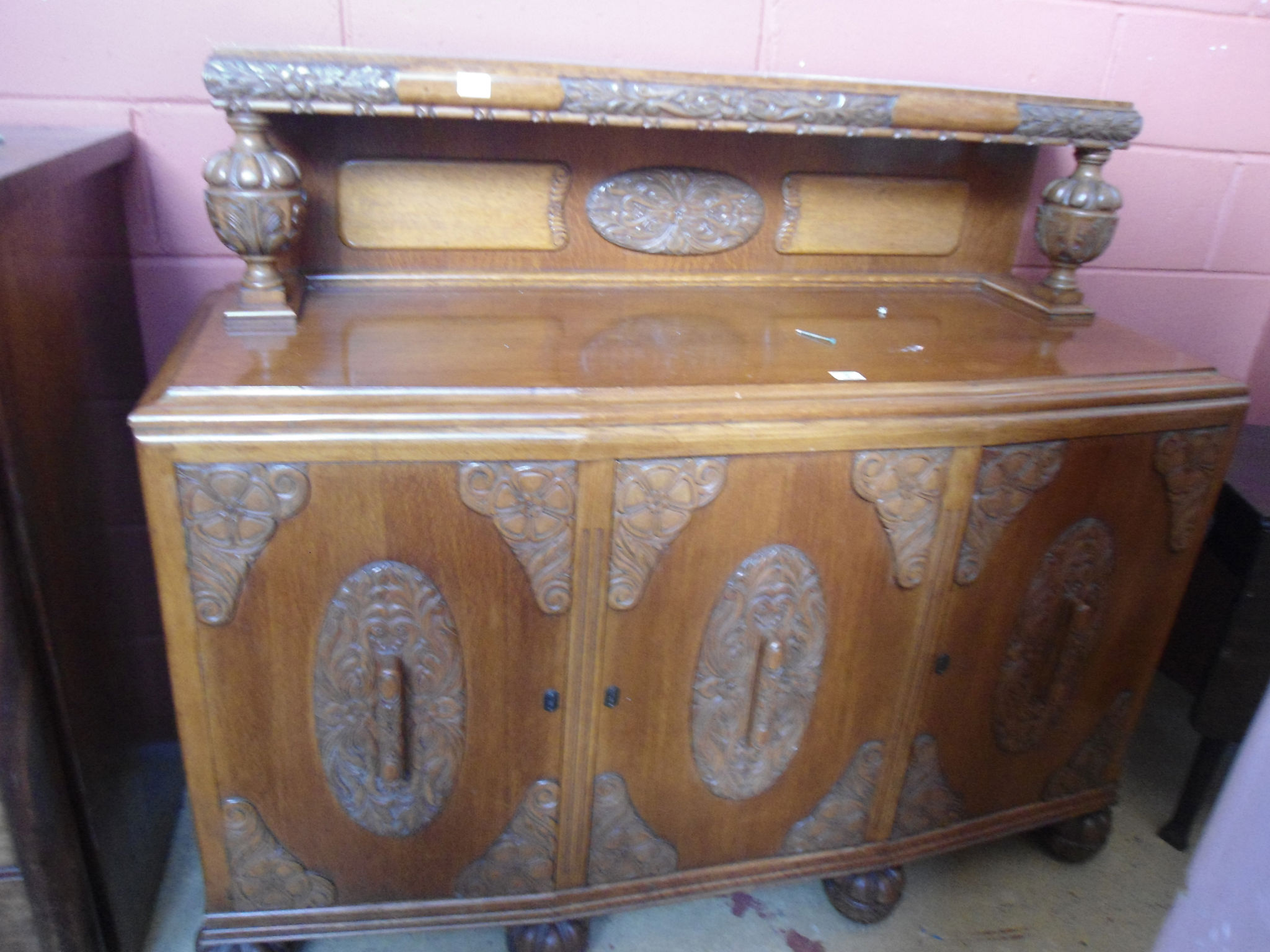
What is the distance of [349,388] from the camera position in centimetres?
106

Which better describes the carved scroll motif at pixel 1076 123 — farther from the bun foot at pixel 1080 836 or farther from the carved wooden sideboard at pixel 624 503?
the bun foot at pixel 1080 836

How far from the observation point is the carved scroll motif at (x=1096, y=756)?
5.20ft

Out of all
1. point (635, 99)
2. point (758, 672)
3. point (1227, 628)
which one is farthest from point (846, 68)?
point (1227, 628)

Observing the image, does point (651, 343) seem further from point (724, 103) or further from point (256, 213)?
point (256, 213)

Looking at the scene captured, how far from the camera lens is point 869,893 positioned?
5.16ft

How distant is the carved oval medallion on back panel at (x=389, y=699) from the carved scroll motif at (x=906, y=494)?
571 millimetres

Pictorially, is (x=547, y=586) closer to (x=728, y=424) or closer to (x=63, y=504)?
(x=728, y=424)

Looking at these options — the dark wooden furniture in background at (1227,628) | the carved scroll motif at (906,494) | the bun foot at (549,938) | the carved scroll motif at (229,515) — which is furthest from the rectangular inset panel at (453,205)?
the dark wooden furniture in background at (1227,628)

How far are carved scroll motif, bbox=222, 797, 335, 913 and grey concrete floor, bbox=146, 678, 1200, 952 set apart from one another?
282 mm

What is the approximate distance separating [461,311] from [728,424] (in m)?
0.50

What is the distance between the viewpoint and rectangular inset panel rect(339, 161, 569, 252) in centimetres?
145

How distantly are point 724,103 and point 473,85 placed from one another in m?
0.35

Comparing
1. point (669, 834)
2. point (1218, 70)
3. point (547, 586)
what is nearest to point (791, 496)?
point (547, 586)

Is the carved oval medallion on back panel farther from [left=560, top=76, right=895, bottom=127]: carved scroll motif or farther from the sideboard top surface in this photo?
[left=560, top=76, right=895, bottom=127]: carved scroll motif
